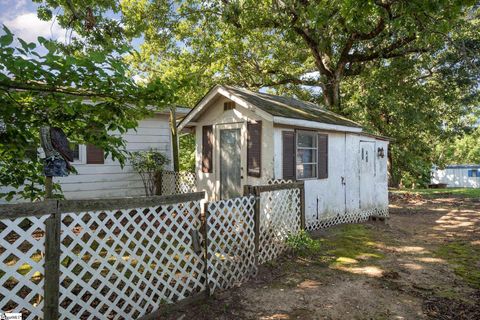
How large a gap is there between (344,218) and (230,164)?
3.74 metres

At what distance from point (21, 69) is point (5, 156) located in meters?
1.43

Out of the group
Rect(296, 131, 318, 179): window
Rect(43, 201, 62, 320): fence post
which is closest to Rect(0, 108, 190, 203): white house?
Rect(296, 131, 318, 179): window

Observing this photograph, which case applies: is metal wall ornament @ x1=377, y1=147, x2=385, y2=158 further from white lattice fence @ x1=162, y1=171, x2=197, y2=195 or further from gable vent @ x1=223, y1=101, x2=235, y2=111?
white lattice fence @ x1=162, y1=171, x2=197, y2=195

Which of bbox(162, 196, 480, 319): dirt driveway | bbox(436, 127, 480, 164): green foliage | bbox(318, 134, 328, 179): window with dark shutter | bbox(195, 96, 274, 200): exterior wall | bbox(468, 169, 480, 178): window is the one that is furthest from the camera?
bbox(436, 127, 480, 164): green foliage

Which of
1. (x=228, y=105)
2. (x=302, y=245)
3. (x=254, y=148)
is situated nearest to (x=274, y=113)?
(x=254, y=148)

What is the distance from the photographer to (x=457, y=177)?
102 ft

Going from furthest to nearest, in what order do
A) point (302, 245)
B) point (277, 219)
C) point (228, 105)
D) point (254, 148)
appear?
point (228, 105)
point (254, 148)
point (302, 245)
point (277, 219)

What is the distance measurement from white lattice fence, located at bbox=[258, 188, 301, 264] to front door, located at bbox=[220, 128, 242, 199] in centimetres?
221

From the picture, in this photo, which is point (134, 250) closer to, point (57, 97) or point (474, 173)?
point (57, 97)

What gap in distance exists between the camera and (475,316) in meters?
3.56

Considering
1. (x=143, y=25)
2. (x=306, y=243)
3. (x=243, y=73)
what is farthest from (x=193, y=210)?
(x=243, y=73)

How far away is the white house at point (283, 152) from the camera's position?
714cm

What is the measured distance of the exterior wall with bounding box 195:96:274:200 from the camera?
709 centimetres

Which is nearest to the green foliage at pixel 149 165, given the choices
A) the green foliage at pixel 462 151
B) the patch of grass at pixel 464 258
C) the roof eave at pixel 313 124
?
the roof eave at pixel 313 124
